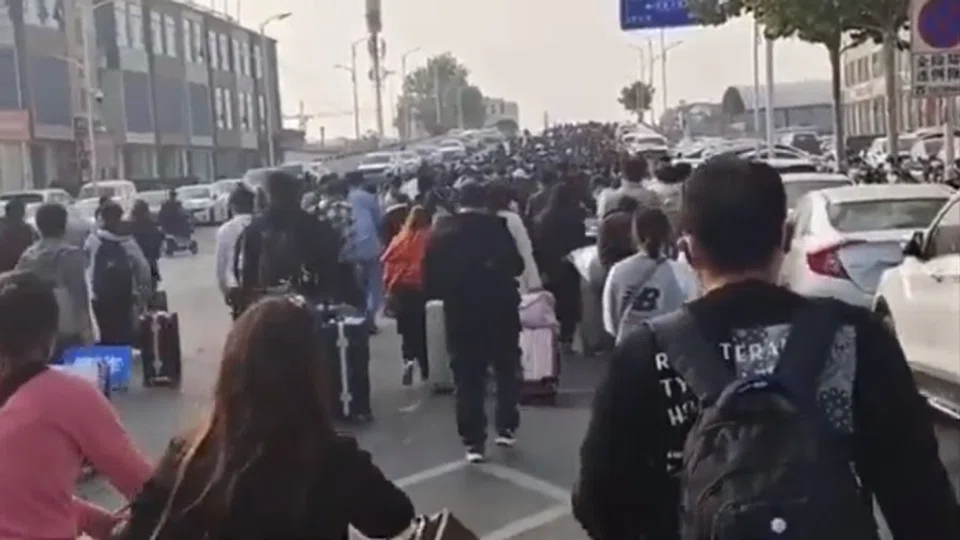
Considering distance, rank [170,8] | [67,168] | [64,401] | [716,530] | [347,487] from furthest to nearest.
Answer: [170,8], [67,168], [64,401], [347,487], [716,530]

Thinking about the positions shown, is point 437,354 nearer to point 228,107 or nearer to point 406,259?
point 406,259

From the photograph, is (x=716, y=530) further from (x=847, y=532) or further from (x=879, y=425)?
(x=879, y=425)

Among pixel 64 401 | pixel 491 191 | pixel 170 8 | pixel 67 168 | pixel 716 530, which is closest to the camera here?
pixel 716 530

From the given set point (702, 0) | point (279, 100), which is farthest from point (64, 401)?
point (279, 100)

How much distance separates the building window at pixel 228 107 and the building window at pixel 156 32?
12473 mm

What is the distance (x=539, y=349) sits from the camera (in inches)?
521

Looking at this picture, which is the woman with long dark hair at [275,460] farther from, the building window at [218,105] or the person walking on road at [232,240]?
the building window at [218,105]

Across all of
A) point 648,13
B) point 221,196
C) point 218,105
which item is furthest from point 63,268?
point 218,105

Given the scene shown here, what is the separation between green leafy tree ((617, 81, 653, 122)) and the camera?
12888 centimetres

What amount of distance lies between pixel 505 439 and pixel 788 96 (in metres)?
109

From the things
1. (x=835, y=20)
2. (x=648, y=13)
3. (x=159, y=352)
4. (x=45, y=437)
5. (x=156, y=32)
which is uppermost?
(x=156, y=32)

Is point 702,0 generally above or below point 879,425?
above

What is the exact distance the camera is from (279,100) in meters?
129

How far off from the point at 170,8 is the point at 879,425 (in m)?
97.4
